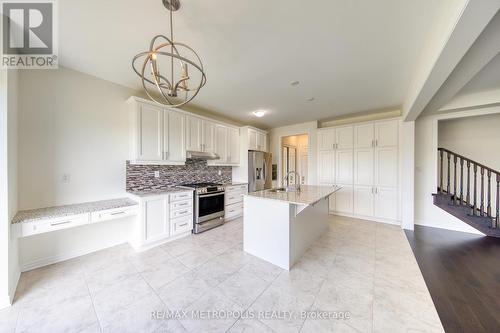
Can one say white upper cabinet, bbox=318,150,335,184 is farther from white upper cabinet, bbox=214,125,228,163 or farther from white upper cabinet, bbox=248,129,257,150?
white upper cabinet, bbox=214,125,228,163

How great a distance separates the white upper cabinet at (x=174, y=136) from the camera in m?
3.30

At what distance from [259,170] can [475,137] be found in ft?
15.4

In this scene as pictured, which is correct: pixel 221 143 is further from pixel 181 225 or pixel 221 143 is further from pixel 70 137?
pixel 70 137

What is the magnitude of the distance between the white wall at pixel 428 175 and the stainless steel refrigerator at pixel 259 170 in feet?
11.7

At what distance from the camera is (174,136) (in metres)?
3.41

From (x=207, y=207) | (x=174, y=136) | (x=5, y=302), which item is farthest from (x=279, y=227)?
(x=5, y=302)

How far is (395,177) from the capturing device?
3.96 meters

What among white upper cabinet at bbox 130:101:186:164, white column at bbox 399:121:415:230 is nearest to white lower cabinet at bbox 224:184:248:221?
white upper cabinet at bbox 130:101:186:164

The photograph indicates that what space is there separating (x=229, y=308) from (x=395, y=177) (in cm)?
422

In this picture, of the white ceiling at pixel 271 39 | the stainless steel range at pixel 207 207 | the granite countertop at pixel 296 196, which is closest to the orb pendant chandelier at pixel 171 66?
the white ceiling at pixel 271 39

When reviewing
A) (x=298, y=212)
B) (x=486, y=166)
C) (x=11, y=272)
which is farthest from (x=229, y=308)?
(x=486, y=166)

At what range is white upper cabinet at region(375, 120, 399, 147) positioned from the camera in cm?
395

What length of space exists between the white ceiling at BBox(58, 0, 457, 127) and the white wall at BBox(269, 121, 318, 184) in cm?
199

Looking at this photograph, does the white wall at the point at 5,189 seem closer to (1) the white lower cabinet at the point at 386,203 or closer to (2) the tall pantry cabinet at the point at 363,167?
(2) the tall pantry cabinet at the point at 363,167
